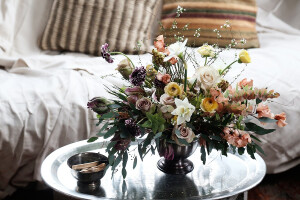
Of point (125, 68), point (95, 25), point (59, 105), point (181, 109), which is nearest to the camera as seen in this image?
point (181, 109)

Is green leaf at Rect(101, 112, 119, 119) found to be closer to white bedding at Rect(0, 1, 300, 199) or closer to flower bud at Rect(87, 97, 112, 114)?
flower bud at Rect(87, 97, 112, 114)

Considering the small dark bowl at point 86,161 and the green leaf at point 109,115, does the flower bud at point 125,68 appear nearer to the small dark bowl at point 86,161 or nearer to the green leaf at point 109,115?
the green leaf at point 109,115

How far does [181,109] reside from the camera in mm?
893

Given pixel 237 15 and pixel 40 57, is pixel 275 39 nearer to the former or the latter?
pixel 237 15

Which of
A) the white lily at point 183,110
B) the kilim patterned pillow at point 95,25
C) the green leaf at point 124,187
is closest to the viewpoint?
the white lily at point 183,110

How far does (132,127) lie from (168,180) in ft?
0.66

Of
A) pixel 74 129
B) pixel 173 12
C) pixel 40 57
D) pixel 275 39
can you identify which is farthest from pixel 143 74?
pixel 275 39

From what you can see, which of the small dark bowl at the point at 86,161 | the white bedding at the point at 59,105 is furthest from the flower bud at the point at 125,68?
the white bedding at the point at 59,105

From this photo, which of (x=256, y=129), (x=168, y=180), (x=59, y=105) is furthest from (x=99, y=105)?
(x=59, y=105)

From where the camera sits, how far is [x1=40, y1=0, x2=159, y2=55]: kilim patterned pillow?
79.7 inches

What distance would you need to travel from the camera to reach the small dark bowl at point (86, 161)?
3.25 ft

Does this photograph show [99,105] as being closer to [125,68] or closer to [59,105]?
[125,68]

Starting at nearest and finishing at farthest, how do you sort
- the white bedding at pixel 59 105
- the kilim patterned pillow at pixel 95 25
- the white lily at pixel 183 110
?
the white lily at pixel 183 110, the white bedding at pixel 59 105, the kilim patterned pillow at pixel 95 25

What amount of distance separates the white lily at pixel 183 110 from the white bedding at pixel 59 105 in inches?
16.2
